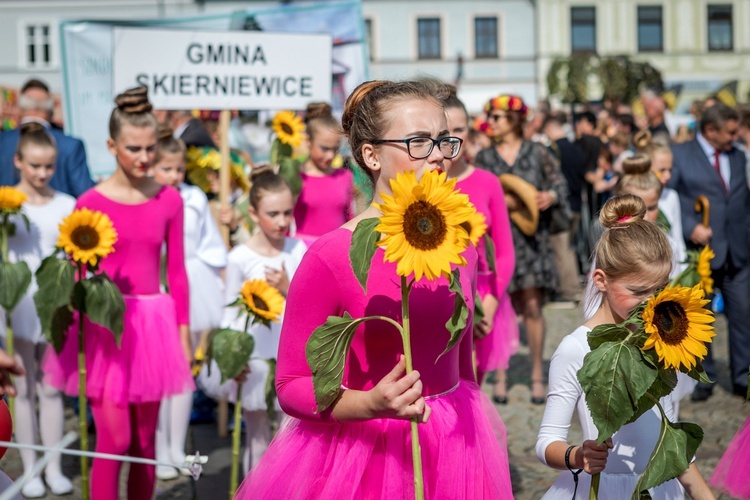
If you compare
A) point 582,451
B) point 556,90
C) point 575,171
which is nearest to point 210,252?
point 582,451

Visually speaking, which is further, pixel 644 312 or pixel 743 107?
pixel 743 107

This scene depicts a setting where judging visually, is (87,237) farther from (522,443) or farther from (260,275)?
(522,443)

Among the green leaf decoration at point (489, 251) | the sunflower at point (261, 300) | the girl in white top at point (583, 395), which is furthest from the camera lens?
the green leaf decoration at point (489, 251)

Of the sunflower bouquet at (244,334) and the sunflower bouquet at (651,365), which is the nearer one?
the sunflower bouquet at (651,365)

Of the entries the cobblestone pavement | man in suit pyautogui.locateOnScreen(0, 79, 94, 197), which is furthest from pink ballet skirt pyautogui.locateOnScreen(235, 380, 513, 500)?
man in suit pyautogui.locateOnScreen(0, 79, 94, 197)

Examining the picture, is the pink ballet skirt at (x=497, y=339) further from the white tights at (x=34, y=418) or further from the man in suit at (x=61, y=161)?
the man in suit at (x=61, y=161)

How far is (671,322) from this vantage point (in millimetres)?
2537

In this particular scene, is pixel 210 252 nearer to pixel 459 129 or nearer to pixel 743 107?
pixel 459 129

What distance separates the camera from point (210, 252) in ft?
23.1

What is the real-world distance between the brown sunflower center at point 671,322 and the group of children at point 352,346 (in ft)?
1.40

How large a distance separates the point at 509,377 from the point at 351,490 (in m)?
6.44

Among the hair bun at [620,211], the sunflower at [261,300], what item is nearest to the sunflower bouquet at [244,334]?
the sunflower at [261,300]

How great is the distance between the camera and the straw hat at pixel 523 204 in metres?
7.86

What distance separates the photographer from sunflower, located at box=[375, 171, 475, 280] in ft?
7.73
